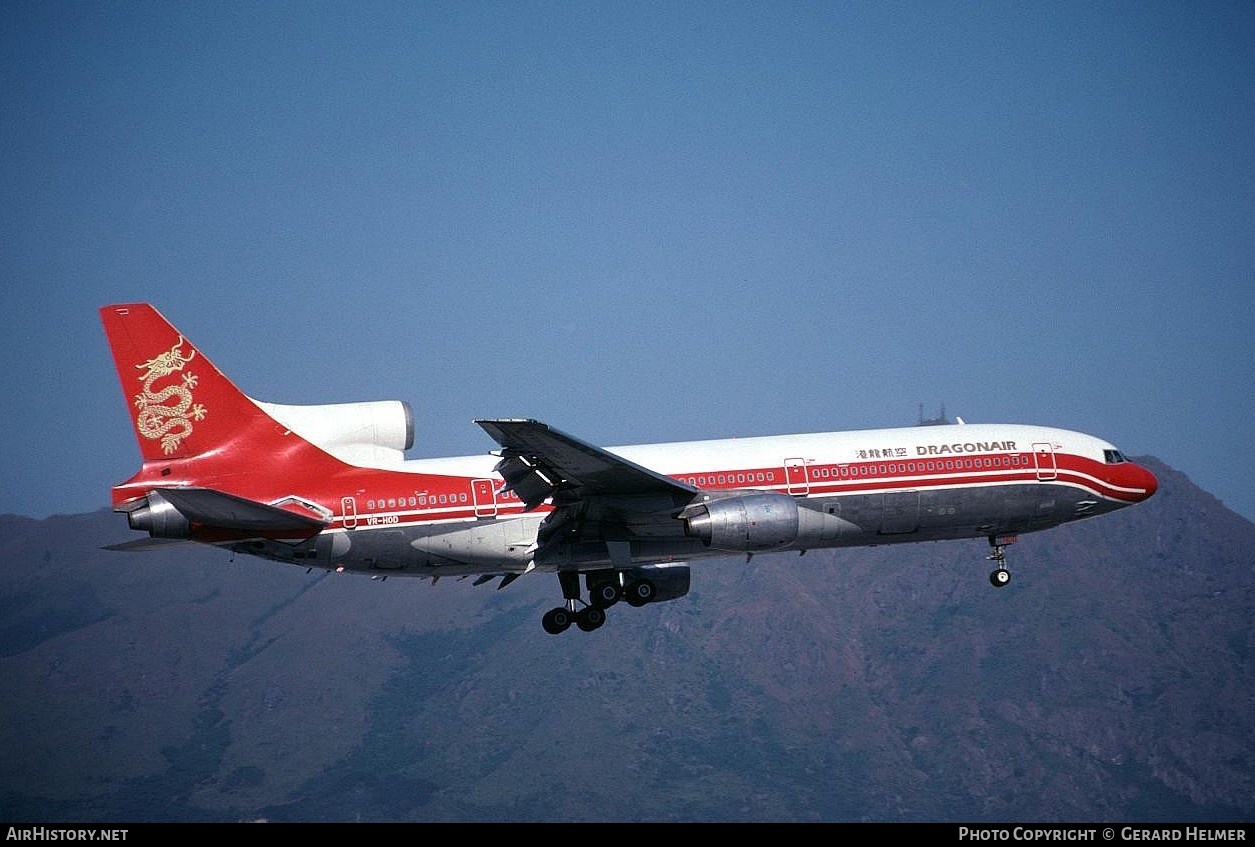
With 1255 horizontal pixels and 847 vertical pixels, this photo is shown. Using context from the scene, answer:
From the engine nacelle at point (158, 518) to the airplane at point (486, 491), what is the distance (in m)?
0.05

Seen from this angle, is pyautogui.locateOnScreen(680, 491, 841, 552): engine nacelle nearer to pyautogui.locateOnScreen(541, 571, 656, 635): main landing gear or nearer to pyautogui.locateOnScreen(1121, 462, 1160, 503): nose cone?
pyautogui.locateOnScreen(541, 571, 656, 635): main landing gear

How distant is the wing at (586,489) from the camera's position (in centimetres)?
3722

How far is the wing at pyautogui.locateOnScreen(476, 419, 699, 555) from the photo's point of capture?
37219 millimetres

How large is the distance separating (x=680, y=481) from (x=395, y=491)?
8.28m

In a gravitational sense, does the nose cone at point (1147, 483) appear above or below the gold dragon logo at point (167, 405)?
below

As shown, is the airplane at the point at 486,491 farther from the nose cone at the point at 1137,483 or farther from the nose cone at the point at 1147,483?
the nose cone at the point at 1147,483

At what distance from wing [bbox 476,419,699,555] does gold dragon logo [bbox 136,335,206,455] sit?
9150mm

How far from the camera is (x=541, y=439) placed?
3644cm

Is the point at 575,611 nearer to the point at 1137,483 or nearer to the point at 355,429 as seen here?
the point at 355,429

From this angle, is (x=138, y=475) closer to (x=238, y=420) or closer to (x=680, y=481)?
(x=238, y=420)

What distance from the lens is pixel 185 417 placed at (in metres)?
40.1

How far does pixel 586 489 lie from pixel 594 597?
5.08 m

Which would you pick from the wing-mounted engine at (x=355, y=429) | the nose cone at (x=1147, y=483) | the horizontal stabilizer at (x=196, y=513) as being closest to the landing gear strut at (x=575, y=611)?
the wing-mounted engine at (x=355, y=429)
